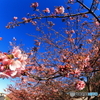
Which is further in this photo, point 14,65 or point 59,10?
point 59,10

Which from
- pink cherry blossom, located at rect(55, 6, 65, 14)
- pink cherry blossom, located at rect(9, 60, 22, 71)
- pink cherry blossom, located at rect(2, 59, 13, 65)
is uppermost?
pink cherry blossom, located at rect(55, 6, 65, 14)

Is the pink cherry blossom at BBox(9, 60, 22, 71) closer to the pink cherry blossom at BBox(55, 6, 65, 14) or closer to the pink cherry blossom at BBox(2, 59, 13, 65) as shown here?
the pink cherry blossom at BBox(2, 59, 13, 65)

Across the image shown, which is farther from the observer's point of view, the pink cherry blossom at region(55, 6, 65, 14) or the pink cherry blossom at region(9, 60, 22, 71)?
the pink cherry blossom at region(55, 6, 65, 14)

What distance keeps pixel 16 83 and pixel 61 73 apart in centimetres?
1103

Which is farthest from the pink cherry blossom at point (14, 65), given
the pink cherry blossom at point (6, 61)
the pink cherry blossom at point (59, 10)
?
the pink cherry blossom at point (59, 10)

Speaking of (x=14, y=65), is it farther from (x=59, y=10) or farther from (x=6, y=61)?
(x=59, y=10)

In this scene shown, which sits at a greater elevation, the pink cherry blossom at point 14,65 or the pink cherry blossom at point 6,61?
the pink cherry blossom at point 6,61

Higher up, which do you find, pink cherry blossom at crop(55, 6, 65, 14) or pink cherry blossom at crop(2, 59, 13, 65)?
pink cherry blossom at crop(55, 6, 65, 14)

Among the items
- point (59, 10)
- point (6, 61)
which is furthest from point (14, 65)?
point (59, 10)

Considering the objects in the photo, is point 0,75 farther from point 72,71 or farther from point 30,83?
point 30,83

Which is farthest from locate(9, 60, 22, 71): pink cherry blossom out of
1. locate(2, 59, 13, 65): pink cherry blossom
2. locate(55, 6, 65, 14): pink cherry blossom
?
locate(55, 6, 65, 14): pink cherry blossom

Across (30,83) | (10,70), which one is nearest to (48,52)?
(30,83)

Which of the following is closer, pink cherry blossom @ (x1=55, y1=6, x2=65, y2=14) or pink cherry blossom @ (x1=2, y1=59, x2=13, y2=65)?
pink cherry blossom @ (x1=2, y1=59, x2=13, y2=65)

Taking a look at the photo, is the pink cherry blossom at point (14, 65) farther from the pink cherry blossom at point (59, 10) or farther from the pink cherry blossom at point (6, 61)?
the pink cherry blossom at point (59, 10)
